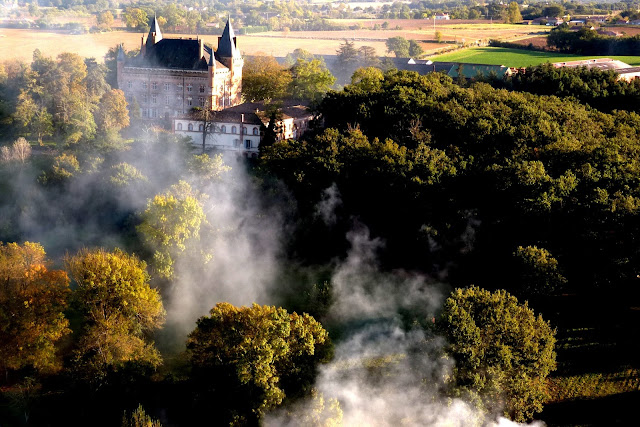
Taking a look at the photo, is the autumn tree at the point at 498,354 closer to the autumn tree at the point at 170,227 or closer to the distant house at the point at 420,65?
the autumn tree at the point at 170,227

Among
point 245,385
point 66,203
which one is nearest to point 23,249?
point 66,203

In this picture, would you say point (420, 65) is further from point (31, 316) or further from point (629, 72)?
point (31, 316)

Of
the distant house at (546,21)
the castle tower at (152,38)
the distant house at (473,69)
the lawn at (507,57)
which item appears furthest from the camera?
the distant house at (546,21)

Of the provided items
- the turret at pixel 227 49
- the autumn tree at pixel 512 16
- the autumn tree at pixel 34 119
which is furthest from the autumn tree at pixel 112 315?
the autumn tree at pixel 512 16

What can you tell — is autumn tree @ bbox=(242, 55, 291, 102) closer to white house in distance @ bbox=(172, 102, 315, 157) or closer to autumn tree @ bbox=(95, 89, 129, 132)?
white house in distance @ bbox=(172, 102, 315, 157)

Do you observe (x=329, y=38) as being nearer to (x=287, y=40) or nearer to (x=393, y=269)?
(x=287, y=40)
